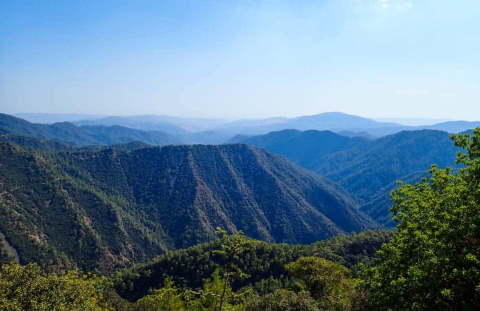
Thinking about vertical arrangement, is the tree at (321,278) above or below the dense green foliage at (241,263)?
above

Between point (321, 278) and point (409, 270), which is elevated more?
point (409, 270)

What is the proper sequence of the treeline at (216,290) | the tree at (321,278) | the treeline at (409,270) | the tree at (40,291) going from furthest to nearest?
the tree at (321,278) < the treeline at (216,290) < the tree at (40,291) < the treeline at (409,270)

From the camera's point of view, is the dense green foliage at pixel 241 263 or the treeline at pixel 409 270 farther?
the dense green foliage at pixel 241 263

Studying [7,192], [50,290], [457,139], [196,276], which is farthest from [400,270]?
[7,192]

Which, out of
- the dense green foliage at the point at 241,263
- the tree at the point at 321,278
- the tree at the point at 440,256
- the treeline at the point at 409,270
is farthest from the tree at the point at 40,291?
the dense green foliage at the point at 241,263

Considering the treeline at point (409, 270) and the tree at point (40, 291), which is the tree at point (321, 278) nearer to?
the treeline at point (409, 270)

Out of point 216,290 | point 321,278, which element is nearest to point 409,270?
point 216,290

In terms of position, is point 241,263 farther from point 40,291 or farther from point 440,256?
point 440,256

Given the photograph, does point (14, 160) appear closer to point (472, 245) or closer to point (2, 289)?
point (2, 289)
